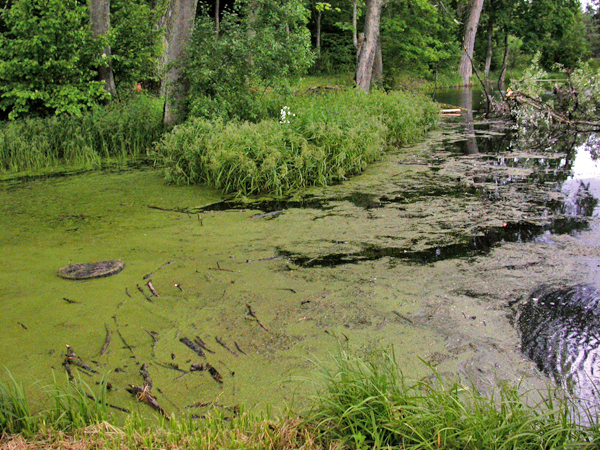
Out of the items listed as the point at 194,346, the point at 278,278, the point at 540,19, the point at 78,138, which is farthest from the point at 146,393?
the point at 540,19

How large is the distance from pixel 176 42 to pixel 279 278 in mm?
6136

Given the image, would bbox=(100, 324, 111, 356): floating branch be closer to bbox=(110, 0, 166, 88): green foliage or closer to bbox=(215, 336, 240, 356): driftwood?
bbox=(215, 336, 240, 356): driftwood

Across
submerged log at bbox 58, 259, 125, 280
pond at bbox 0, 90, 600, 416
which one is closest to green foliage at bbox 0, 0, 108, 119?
pond at bbox 0, 90, 600, 416

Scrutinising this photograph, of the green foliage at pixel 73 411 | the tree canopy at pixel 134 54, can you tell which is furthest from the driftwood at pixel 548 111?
the green foliage at pixel 73 411

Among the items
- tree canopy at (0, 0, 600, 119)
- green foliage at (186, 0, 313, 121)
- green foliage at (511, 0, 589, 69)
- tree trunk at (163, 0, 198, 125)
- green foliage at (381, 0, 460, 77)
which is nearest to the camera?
green foliage at (186, 0, 313, 121)

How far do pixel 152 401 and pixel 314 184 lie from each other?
4.58 m

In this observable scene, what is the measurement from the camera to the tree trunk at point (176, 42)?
8.45m

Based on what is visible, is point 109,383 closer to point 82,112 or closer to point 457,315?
point 457,315

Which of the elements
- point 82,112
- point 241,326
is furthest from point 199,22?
point 241,326

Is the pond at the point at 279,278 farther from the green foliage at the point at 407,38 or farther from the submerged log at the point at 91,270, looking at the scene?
the green foliage at the point at 407,38

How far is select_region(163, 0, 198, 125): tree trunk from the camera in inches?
333

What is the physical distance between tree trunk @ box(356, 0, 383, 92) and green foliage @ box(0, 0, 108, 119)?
6.90m

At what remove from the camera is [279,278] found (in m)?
3.81

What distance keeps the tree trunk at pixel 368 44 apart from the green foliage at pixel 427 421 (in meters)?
12.4
